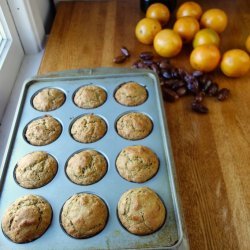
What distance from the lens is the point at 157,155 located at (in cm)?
72

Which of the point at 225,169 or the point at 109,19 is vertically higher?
the point at 109,19

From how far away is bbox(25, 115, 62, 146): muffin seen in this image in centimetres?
77

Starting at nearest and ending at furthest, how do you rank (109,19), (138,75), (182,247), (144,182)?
1. (182,247)
2. (144,182)
3. (138,75)
4. (109,19)

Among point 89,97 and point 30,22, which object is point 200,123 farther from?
point 30,22

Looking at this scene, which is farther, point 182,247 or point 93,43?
point 93,43

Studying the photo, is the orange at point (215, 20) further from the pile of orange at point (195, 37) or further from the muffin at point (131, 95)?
the muffin at point (131, 95)

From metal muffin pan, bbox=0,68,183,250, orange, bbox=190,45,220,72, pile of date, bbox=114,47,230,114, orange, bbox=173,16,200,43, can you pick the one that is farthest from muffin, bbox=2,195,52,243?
orange, bbox=173,16,200,43

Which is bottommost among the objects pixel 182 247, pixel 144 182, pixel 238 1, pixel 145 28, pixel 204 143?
pixel 182 247

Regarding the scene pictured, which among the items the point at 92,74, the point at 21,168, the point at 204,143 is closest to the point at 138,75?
the point at 92,74

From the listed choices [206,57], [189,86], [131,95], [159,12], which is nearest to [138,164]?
[131,95]

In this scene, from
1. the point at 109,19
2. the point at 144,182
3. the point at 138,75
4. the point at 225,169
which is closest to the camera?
the point at 144,182

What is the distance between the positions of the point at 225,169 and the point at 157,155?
0.65 ft

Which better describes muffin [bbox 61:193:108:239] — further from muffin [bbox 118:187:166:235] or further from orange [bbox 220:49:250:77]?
orange [bbox 220:49:250:77]

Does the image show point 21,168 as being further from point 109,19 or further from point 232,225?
point 109,19
